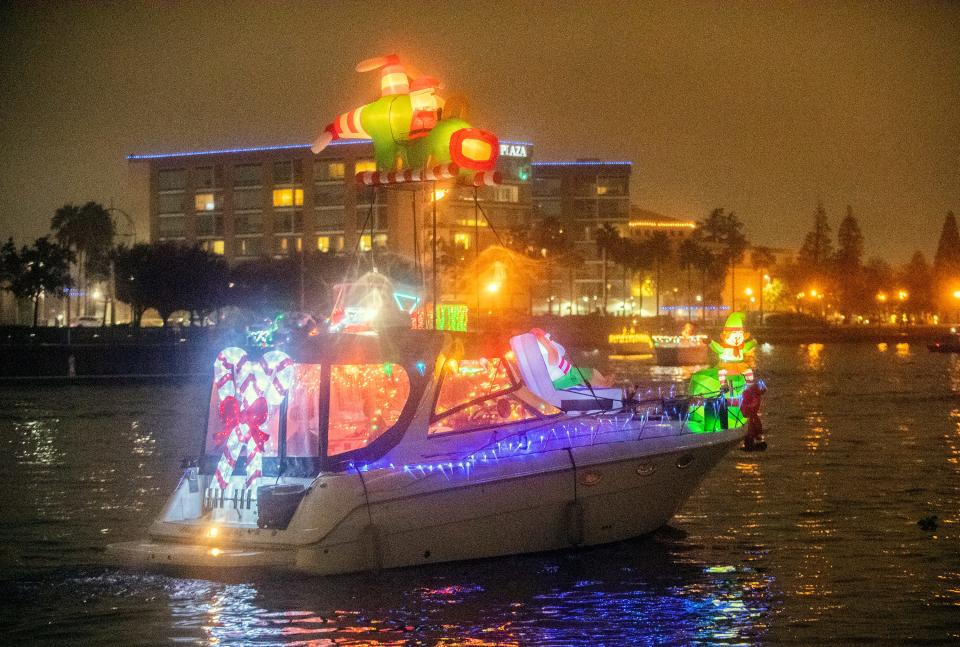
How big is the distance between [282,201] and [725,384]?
120 m

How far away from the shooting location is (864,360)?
79375 millimetres

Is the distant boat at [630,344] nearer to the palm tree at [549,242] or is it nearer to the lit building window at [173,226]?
the palm tree at [549,242]

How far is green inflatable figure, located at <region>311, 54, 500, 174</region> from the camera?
46.4 ft

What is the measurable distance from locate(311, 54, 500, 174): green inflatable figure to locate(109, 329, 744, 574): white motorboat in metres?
2.23

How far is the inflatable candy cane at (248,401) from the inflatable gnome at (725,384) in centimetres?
559

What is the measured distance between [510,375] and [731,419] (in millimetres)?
3610

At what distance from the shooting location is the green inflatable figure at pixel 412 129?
46.4 feet

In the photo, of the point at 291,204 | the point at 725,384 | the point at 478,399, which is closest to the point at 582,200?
the point at 291,204

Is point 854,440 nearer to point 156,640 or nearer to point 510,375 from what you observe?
point 510,375

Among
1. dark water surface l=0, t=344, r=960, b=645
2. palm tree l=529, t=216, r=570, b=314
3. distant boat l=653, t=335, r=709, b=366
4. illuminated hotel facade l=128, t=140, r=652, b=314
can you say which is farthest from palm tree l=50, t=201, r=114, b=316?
dark water surface l=0, t=344, r=960, b=645

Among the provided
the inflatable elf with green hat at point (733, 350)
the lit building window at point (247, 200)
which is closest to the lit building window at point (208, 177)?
the lit building window at point (247, 200)

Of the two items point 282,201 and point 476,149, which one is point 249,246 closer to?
point 282,201

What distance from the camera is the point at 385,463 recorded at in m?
12.7

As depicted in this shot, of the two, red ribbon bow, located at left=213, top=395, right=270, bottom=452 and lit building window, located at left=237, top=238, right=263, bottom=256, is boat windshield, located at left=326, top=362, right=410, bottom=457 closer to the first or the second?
red ribbon bow, located at left=213, top=395, right=270, bottom=452
